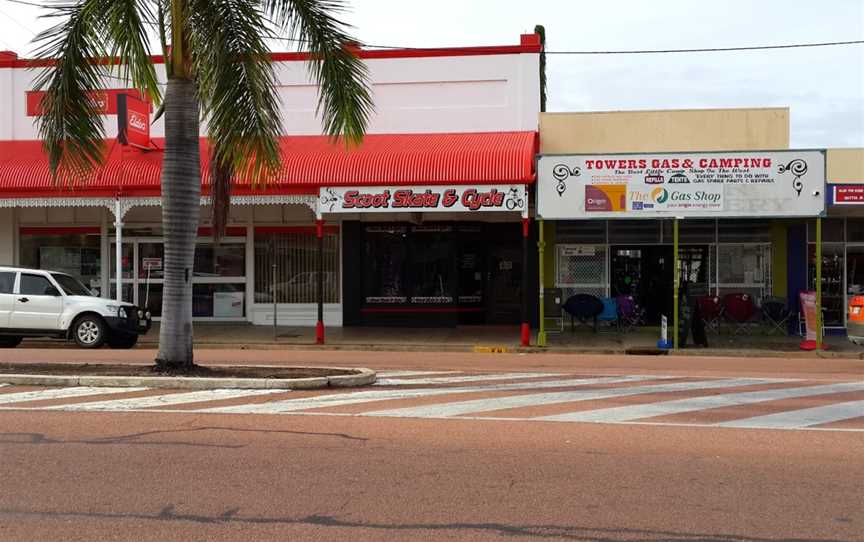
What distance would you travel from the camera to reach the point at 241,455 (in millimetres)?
7285

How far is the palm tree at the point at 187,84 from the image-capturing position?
1098cm

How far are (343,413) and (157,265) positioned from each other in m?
15.1

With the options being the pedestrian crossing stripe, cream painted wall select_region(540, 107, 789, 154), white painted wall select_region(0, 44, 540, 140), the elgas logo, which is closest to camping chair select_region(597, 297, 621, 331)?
the elgas logo

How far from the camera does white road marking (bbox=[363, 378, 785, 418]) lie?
9.45 metres

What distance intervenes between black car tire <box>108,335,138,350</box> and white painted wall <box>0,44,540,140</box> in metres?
6.85

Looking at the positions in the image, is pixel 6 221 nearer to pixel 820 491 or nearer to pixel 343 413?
pixel 343 413

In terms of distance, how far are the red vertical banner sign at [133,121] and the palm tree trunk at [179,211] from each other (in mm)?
8025

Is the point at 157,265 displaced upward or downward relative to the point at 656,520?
upward

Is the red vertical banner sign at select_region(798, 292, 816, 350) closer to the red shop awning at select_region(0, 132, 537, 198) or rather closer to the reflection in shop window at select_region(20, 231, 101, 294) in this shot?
the red shop awning at select_region(0, 132, 537, 198)

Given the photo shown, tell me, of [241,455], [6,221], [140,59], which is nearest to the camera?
[241,455]

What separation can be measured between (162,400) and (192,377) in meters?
1.26

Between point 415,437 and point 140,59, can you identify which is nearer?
point 415,437

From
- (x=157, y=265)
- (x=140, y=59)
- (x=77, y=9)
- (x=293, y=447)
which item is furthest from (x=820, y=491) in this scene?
(x=157, y=265)

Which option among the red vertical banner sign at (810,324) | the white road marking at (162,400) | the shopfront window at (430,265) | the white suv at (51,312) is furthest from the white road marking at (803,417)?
the white suv at (51,312)
